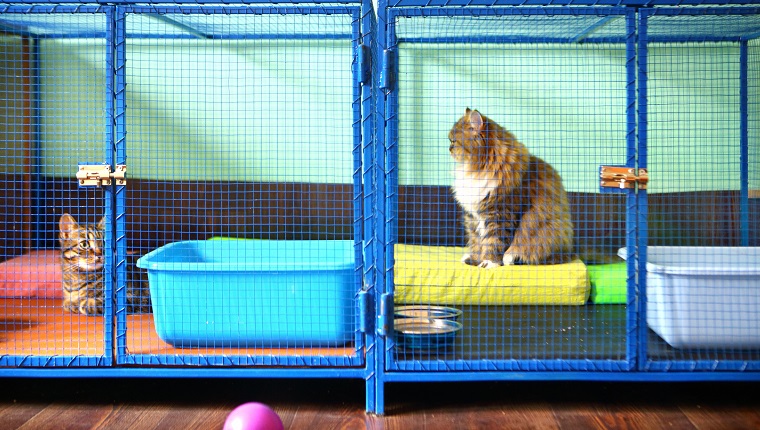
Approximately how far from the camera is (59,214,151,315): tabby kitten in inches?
98.0

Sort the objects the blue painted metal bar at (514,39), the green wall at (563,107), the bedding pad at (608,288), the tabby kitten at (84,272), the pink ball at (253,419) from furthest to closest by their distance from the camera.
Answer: the green wall at (563,107), the blue painted metal bar at (514,39), the bedding pad at (608,288), the tabby kitten at (84,272), the pink ball at (253,419)

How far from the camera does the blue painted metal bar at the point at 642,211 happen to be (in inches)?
77.9

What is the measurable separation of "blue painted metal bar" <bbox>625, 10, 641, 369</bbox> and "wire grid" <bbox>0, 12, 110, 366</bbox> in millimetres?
1527

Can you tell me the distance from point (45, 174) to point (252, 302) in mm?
1383

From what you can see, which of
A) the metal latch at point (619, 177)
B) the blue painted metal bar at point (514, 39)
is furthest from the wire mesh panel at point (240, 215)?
the metal latch at point (619, 177)

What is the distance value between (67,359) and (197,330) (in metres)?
0.37

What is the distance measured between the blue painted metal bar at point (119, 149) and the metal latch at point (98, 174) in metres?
0.02

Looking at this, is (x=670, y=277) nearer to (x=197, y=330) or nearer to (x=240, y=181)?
(x=197, y=330)

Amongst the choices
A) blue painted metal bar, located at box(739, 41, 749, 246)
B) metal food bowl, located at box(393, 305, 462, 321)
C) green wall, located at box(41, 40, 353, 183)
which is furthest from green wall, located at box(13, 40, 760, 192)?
metal food bowl, located at box(393, 305, 462, 321)

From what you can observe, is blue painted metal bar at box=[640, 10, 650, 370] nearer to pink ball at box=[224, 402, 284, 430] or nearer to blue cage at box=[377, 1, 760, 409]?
blue cage at box=[377, 1, 760, 409]

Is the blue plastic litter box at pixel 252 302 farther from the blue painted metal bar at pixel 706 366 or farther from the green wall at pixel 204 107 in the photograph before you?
the green wall at pixel 204 107

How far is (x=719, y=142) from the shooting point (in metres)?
3.14

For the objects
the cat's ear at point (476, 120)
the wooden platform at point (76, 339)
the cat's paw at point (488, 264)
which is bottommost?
the wooden platform at point (76, 339)

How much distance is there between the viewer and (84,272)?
8.40 ft
